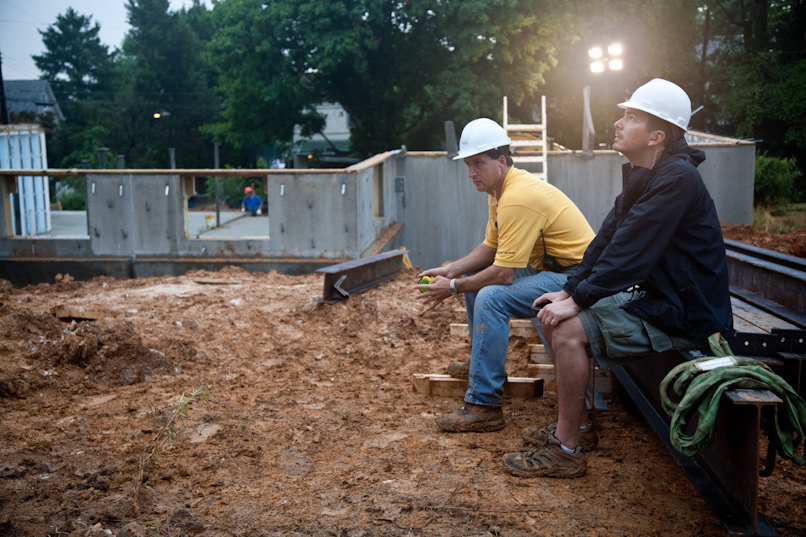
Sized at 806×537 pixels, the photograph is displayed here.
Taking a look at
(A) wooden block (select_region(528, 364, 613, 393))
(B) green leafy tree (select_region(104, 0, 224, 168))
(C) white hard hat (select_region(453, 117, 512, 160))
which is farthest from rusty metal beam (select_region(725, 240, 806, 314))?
(B) green leafy tree (select_region(104, 0, 224, 168))

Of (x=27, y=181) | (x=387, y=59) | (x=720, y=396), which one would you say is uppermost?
(x=387, y=59)

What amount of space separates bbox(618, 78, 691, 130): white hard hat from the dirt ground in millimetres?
1717

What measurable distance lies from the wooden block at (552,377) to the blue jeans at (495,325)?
82cm

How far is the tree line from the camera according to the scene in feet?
87.7

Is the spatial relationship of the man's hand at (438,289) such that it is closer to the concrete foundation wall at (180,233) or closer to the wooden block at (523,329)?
the wooden block at (523,329)

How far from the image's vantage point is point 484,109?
2714cm

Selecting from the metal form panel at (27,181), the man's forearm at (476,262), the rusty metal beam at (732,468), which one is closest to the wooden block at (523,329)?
the man's forearm at (476,262)

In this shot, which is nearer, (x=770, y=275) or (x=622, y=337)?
(x=622, y=337)

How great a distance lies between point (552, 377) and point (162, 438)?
2519 millimetres

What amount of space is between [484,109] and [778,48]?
42.9 ft

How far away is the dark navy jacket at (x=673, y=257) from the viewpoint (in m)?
3.02

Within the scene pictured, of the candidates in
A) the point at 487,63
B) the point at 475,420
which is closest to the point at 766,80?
the point at 487,63

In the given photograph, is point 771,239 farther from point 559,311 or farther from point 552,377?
point 559,311

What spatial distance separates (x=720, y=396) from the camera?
2.68 meters
